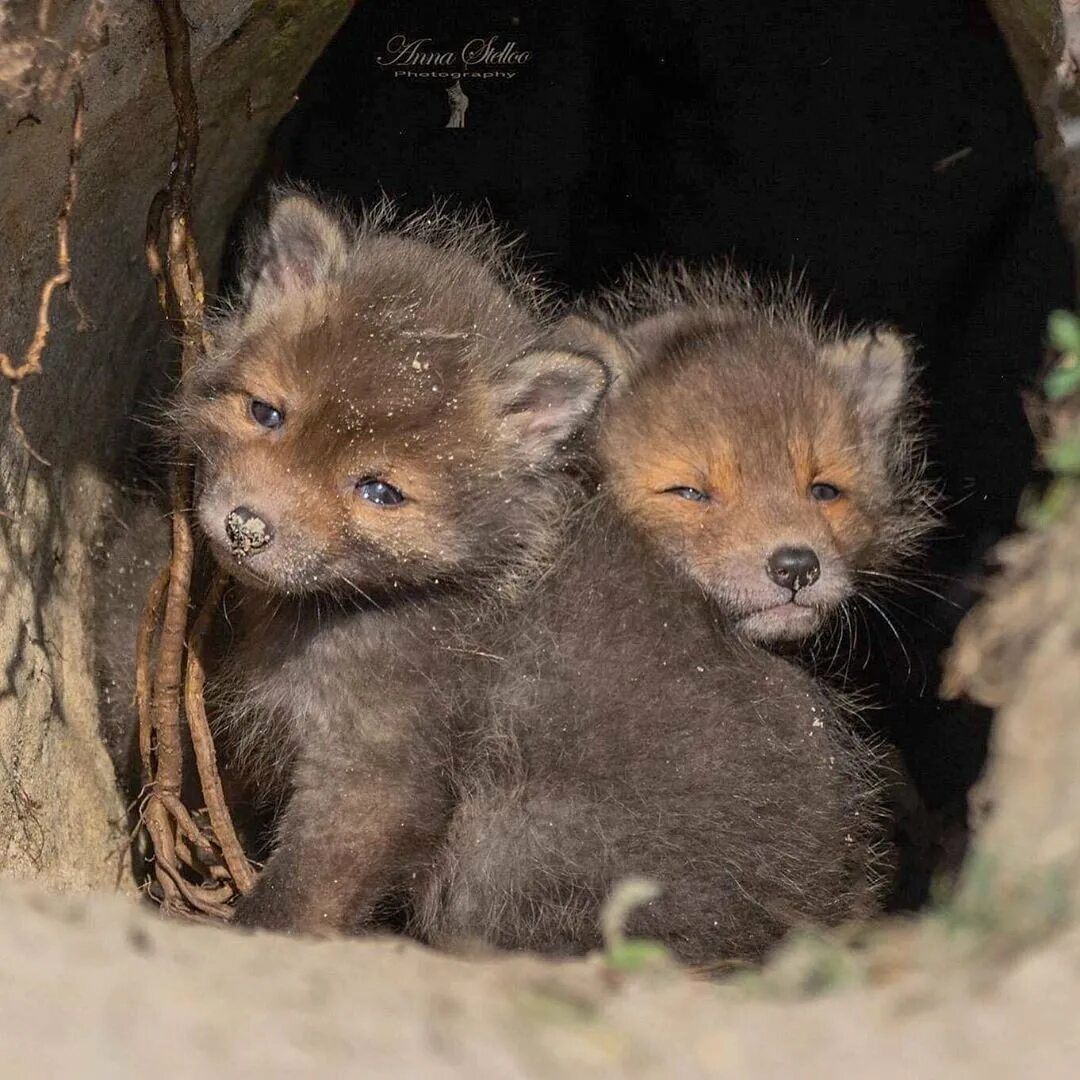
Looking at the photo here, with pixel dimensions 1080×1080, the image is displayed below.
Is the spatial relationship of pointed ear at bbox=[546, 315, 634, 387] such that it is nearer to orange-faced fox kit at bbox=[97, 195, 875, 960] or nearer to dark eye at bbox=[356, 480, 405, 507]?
orange-faced fox kit at bbox=[97, 195, 875, 960]

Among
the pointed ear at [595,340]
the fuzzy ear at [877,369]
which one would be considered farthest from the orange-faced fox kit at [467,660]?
the fuzzy ear at [877,369]

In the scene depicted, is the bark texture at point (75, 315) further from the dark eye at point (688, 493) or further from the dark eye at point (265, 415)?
the dark eye at point (688, 493)

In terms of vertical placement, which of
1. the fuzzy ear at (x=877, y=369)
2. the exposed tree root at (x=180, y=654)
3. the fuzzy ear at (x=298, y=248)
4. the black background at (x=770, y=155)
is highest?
the black background at (x=770, y=155)

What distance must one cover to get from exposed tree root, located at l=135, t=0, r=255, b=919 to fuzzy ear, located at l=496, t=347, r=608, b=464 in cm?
79

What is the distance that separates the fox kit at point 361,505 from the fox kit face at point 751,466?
312 mm

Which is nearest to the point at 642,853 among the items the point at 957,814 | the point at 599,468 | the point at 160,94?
the point at 599,468

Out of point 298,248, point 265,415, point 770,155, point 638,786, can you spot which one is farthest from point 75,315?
point 770,155

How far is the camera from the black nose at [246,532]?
2926mm

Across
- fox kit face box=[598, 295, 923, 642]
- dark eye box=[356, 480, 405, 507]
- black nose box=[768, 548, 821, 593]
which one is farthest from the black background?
dark eye box=[356, 480, 405, 507]

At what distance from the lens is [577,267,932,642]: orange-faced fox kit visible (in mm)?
3494

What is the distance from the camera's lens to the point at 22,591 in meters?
3.56

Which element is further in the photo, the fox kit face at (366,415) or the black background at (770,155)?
the black background at (770,155)

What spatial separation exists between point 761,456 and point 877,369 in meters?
0.77

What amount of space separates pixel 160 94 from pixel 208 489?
1237mm
